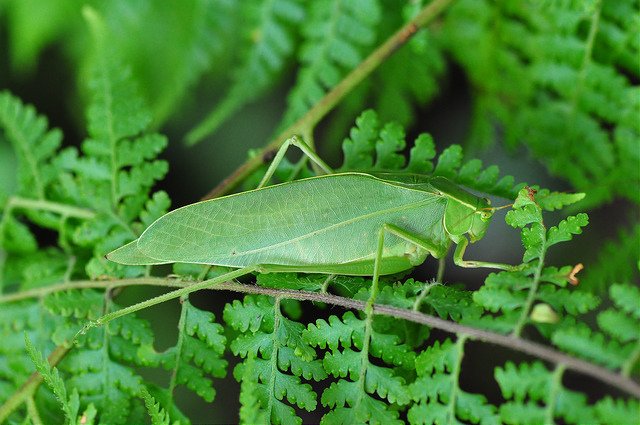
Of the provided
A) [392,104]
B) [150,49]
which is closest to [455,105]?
[392,104]

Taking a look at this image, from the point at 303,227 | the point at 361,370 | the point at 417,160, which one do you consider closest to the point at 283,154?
the point at 303,227

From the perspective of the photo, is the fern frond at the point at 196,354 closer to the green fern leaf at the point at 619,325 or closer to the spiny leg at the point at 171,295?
the spiny leg at the point at 171,295

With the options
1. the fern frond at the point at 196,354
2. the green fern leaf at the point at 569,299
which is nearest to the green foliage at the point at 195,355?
the fern frond at the point at 196,354

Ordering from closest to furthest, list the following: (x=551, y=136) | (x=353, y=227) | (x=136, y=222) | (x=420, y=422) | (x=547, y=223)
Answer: (x=420, y=422) < (x=353, y=227) < (x=136, y=222) < (x=551, y=136) < (x=547, y=223)

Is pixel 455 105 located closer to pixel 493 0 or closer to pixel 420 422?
pixel 493 0

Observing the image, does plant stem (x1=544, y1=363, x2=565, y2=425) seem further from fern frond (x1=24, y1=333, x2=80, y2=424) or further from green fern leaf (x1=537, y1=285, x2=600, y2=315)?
fern frond (x1=24, y1=333, x2=80, y2=424)

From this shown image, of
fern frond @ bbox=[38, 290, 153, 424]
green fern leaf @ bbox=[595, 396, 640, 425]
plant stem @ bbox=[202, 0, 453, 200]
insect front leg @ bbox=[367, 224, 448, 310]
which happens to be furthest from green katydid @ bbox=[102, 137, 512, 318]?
green fern leaf @ bbox=[595, 396, 640, 425]

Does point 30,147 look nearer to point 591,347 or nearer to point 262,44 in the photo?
point 262,44
